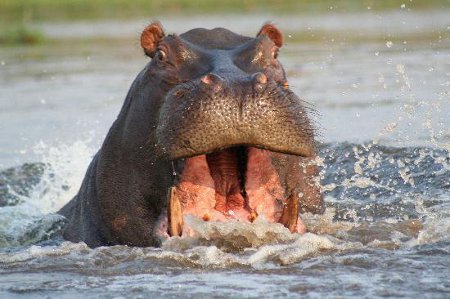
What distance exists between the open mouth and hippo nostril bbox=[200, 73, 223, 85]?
17.3 inches

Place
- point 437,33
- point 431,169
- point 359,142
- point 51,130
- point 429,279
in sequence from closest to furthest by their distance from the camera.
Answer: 1. point 429,279
2. point 431,169
3. point 359,142
4. point 51,130
5. point 437,33

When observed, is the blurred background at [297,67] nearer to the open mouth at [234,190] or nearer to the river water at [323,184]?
the river water at [323,184]

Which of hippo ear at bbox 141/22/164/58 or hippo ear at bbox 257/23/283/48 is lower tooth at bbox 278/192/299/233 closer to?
hippo ear at bbox 257/23/283/48

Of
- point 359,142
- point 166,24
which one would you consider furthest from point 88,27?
point 359,142

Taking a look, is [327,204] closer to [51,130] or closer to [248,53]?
[248,53]

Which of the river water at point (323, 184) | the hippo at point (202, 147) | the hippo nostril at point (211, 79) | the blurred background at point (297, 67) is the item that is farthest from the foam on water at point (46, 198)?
the hippo nostril at point (211, 79)

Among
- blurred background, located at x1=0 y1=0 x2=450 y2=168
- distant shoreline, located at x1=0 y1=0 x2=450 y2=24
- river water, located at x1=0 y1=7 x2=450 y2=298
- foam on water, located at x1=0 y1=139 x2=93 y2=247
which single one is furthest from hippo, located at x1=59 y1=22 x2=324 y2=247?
distant shoreline, located at x1=0 y1=0 x2=450 y2=24

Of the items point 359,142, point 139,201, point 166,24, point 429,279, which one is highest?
point 166,24

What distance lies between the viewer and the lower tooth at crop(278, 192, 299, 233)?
17.2 ft

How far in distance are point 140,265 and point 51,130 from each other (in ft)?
21.5

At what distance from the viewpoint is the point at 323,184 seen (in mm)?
8008

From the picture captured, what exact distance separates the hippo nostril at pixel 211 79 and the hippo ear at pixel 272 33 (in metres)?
0.89

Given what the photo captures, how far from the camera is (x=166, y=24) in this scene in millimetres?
23844

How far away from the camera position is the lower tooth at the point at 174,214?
5117mm
